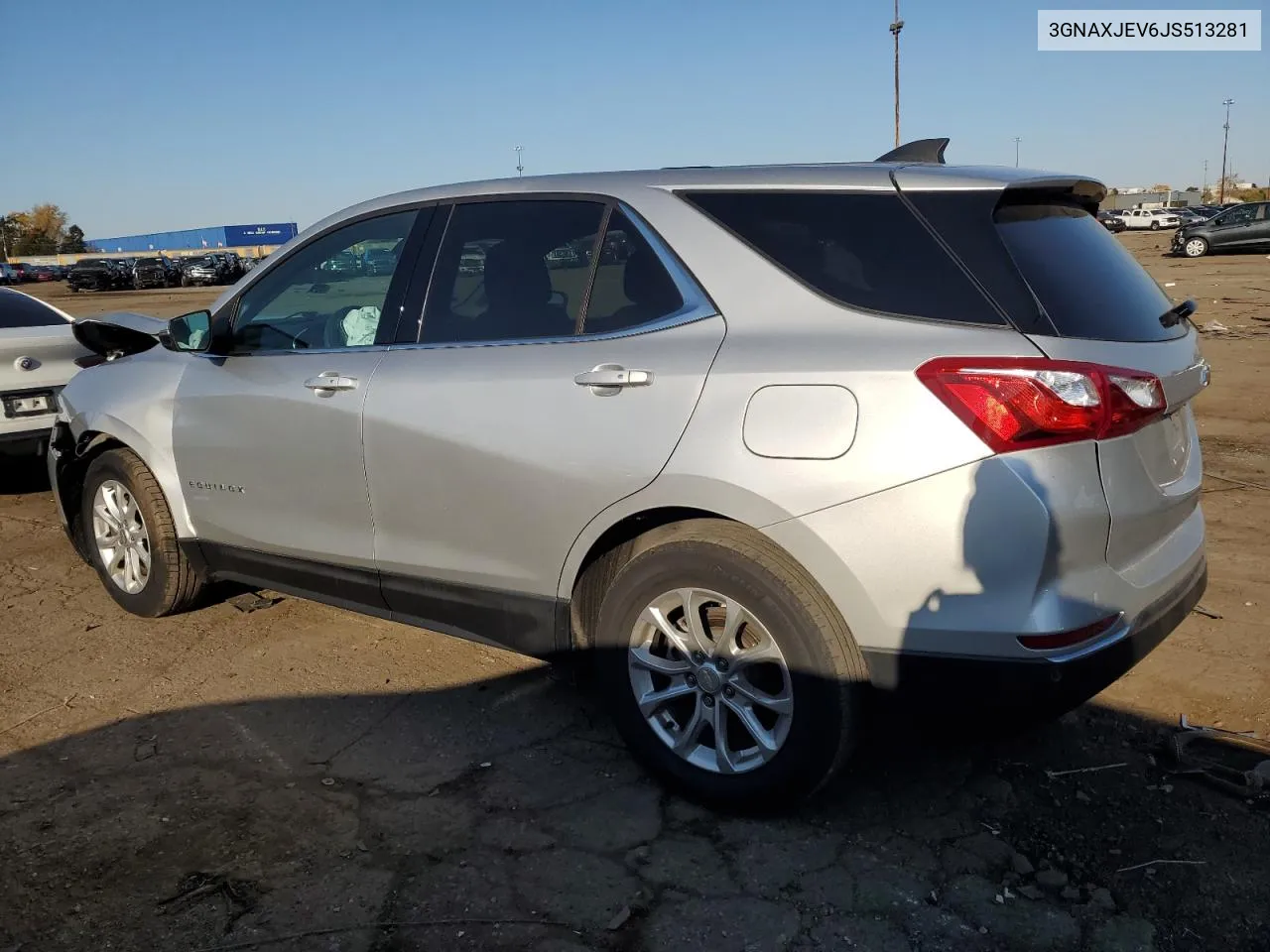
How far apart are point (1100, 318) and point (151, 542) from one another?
384 cm

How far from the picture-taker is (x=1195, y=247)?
32438mm

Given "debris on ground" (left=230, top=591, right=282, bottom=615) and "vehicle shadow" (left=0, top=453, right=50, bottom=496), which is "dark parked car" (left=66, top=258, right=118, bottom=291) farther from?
"debris on ground" (left=230, top=591, right=282, bottom=615)

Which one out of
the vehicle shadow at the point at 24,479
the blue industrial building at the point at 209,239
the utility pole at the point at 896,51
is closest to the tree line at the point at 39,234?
the blue industrial building at the point at 209,239

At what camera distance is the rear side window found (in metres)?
2.68

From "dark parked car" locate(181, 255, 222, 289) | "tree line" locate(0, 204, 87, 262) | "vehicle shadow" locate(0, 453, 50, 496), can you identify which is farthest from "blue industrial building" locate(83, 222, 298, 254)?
"vehicle shadow" locate(0, 453, 50, 496)

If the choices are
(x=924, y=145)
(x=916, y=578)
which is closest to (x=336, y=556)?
(x=916, y=578)

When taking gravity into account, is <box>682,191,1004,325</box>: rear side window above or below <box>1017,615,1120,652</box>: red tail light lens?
above

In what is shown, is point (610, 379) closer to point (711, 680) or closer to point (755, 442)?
point (755, 442)

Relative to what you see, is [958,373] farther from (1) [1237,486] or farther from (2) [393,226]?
(1) [1237,486]

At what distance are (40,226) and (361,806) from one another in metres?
143

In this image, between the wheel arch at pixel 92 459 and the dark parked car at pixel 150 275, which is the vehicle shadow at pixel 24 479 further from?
the dark parked car at pixel 150 275

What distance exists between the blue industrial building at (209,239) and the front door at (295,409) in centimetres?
9488

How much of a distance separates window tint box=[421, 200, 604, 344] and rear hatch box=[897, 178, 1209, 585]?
1046 millimetres

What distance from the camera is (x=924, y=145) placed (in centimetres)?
351
